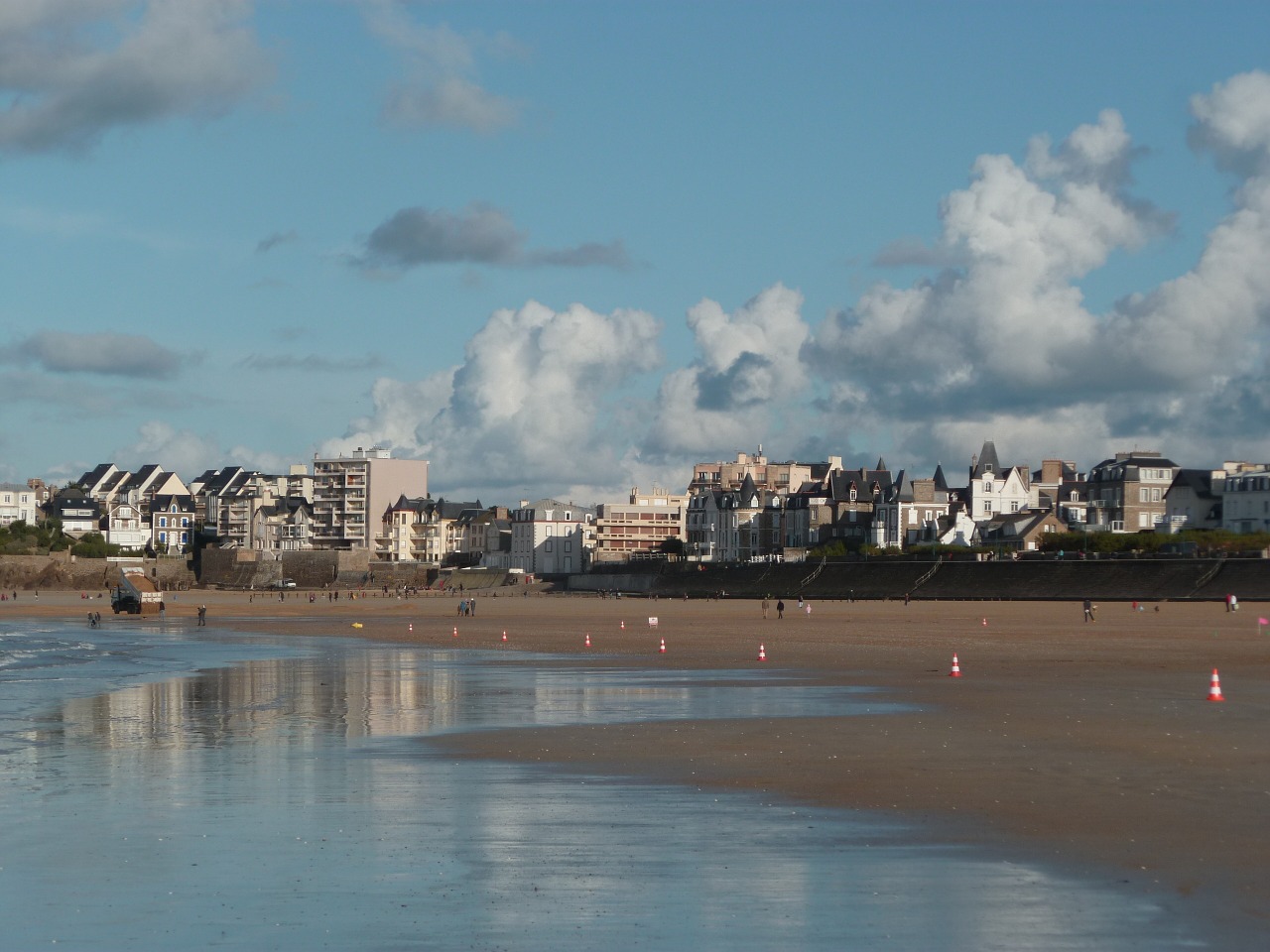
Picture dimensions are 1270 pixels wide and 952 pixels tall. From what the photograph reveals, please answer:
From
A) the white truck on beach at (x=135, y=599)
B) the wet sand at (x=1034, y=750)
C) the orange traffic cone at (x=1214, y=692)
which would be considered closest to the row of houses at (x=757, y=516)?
the white truck on beach at (x=135, y=599)

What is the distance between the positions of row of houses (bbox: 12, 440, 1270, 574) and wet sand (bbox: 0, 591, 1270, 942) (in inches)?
3546

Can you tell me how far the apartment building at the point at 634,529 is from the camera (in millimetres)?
187250

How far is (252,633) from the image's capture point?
60844 millimetres

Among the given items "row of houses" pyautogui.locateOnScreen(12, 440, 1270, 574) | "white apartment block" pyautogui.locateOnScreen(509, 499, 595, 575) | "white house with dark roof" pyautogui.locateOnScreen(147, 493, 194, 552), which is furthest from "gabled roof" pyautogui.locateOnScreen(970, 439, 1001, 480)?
"white house with dark roof" pyautogui.locateOnScreen(147, 493, 194, 552)

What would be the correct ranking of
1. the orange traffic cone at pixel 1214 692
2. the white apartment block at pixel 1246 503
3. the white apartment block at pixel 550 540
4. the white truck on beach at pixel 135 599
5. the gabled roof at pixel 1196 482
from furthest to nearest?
the white apartment block at pixel 550 540, the gabled roof at pixel 1196 482, the white apartment block at pixel 1246 503, the white truck on beach at pixel 135 599, the orange traffic cone at pixel 1214 692

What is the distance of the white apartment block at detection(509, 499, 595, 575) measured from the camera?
182 meters

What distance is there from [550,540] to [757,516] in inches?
1123

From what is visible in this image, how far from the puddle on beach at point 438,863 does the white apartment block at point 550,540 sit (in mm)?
160022

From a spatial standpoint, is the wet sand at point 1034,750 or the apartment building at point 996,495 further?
the apartment building at point 996,495

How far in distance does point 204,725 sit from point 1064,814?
44.1 ft

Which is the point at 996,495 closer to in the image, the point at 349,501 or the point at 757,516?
the point at 757,516

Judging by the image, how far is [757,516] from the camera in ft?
547

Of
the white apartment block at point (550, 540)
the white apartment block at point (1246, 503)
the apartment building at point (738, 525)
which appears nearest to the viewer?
the white apartment block at point (1246, 503)

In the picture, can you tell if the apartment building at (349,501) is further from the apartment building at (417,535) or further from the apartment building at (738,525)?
the apartment building at (738,525)
